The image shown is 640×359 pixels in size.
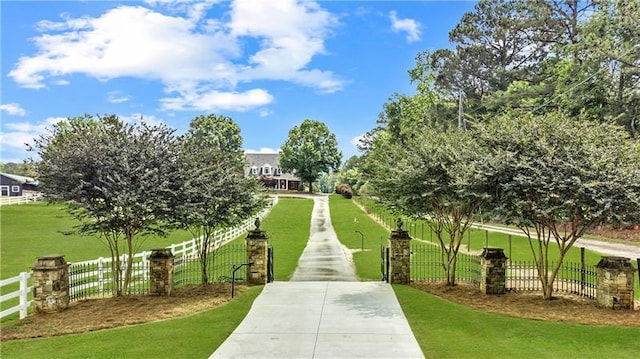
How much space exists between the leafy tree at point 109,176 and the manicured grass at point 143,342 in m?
3.18

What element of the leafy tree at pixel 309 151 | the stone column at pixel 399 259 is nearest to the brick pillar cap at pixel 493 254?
the stone column at pixel 399 259

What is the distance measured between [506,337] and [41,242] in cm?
2544

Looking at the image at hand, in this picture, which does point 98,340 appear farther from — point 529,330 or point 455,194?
point 455,194

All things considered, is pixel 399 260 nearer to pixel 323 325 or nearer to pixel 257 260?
pixel 257 260

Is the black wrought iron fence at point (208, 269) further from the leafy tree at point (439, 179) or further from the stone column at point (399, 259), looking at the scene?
the leafy tree at point (439, 179)

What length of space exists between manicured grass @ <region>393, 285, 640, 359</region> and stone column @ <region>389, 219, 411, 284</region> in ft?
10.9

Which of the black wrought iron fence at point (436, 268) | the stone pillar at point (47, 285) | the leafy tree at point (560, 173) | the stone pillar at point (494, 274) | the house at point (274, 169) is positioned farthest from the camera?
the house at point (274, 169)

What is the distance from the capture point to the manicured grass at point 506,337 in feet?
27.2

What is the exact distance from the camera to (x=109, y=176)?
11.8m

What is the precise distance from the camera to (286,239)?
31.1m

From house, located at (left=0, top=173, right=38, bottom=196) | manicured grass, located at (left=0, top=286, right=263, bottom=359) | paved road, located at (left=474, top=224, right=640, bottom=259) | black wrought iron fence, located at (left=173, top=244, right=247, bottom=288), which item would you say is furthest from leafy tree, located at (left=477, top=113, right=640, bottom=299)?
house, located at (left=0, top=173, right=38, bottom=196)

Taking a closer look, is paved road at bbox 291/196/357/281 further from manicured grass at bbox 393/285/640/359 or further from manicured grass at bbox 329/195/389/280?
manicured grass at bbox 393/285/640/359

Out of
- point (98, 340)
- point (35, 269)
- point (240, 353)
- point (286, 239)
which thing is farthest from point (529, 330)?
point (286, 239)

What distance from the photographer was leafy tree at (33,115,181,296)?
11.9m
